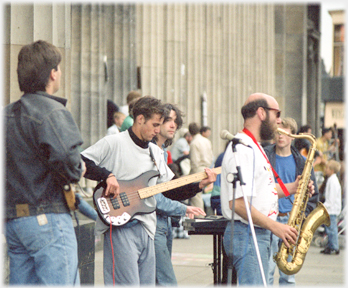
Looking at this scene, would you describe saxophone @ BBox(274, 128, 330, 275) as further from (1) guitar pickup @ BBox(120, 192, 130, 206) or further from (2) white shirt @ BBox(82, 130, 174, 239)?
(1) guitar pickup @ BBox(120, 192, 130, 206)

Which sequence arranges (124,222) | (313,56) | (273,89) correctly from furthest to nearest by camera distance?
(313,56) < (273,89) < (124,222)

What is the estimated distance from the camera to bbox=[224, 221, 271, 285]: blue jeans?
4.41 m

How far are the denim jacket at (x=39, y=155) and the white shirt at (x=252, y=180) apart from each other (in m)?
1.30

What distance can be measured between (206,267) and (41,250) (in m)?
5.76

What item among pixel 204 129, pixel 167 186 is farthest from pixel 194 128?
pixel 167 186

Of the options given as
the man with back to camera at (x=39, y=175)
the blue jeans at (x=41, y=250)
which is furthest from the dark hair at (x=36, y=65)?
the blue jeans at (x=41, y=250)

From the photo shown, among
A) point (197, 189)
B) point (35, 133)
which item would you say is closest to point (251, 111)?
point (197, 189)

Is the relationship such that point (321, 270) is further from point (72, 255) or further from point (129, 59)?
point (72, 255)

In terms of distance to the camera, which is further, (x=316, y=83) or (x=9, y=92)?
(x=316, y=83)

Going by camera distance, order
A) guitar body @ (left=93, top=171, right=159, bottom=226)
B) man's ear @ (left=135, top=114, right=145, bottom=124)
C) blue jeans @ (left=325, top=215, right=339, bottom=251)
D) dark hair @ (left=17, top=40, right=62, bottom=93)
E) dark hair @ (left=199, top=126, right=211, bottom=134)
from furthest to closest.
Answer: dark hair @ (left=199, top=126, right=211, bottom=134)
blue jeans @ (left=325, top=215, right=339, bottom=251)
man's ear @ (left=135, top=114, right=145, bottom=124)
guitar body @ (left=93, top=171, right=159, bottom=226)
dark hair @ (left=17, top=40, right=62, bottom=93)

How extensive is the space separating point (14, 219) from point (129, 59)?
900 cm

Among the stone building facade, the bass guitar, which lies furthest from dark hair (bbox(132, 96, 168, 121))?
the stone building facade

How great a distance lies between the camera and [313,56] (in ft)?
104

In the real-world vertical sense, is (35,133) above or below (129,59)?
below
